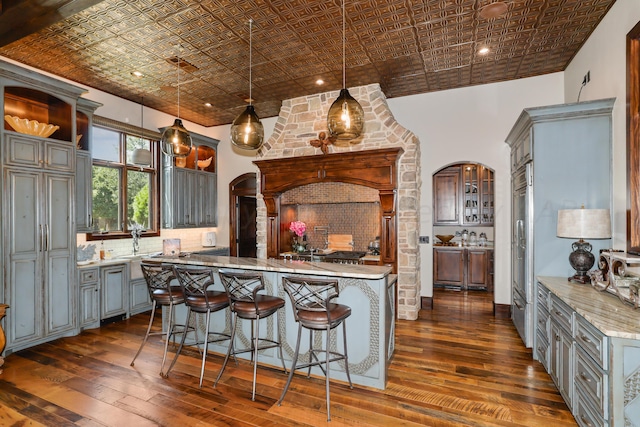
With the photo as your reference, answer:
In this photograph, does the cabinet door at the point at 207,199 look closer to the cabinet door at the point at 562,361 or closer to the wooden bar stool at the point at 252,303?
the wooden bar stool at the point at 252,303

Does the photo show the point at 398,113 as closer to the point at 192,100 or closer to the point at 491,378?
the point at 192,100

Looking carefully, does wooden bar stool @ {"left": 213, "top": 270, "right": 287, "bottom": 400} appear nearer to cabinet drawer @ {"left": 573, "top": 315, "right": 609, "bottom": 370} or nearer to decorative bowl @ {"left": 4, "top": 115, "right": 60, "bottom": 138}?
cabinet drawer @ {"left": 573, "top": 315, "right": 609, "bottom": 370}

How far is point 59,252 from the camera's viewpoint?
13.4ft

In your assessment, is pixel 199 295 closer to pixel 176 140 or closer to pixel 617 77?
pixel 176 140

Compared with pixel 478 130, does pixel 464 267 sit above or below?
below

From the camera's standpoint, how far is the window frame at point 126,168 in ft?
16.9

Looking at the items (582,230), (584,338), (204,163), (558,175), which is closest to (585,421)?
(584,338)

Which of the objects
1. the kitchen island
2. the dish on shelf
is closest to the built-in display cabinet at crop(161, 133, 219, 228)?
the dish on shelf

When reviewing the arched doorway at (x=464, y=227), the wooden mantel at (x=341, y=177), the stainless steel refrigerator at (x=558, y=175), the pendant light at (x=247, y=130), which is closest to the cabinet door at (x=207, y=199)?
the wooden mantel at (x=341, y=177)

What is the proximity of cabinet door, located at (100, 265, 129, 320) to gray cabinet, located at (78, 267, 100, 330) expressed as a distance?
8cm

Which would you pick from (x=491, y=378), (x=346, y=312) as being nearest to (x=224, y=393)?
(x=346, y=312)

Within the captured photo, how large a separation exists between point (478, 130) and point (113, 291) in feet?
19.8

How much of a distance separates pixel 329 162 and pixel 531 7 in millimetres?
3115

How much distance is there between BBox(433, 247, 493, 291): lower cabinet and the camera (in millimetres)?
6789
